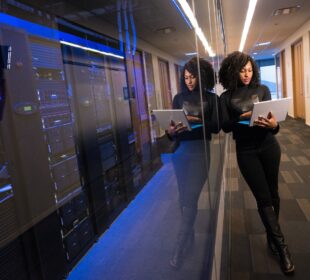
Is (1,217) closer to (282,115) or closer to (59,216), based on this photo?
(59,216)

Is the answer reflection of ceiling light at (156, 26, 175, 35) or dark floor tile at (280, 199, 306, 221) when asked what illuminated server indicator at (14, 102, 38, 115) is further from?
dark floor tile at (280, 199, 306, 221)

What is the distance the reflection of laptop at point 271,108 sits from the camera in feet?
5.10

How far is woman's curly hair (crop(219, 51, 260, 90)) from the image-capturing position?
1.79 meters

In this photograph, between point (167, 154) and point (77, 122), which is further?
point (167, 154)

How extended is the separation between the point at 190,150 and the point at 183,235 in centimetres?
42

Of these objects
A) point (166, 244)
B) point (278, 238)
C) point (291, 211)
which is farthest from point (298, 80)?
point (166, 244)

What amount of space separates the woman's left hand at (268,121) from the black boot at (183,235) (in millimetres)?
692

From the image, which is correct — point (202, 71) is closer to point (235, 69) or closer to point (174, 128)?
Result: point (235, 69)

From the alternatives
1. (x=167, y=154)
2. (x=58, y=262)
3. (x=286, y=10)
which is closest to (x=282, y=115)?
(x=167, y=154)

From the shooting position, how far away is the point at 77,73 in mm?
810

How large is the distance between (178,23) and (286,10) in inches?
190

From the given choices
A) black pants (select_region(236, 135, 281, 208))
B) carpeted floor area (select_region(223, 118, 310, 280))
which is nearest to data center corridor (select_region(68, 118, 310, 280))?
carpeted floor area (select_region(223, 118, 310, 280))

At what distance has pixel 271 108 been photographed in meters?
1.64

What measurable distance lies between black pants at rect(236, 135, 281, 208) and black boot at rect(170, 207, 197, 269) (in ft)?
2.09
